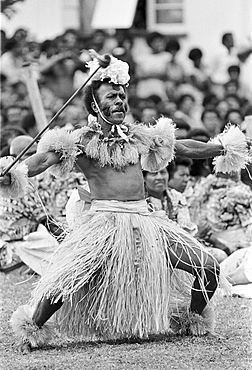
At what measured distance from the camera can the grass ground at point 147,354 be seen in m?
4.34

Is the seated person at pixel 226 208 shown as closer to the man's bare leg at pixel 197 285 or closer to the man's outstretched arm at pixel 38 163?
the man's bare leg at pixel 197 285

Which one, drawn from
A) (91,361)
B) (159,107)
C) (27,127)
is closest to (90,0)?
(159,107)

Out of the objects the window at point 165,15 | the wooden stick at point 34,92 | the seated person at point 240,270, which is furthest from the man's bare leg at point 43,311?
the window at point 165,15

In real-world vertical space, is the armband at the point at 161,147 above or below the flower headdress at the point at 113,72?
below

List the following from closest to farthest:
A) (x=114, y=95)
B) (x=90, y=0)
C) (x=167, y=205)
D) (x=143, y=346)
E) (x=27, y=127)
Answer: (x=143, y=346)
(x=114, y=95)
(x=167, y=205)
(x=27, y=127)
(x=90, y=0)

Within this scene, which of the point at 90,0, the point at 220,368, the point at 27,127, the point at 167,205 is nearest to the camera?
the point at 220,368

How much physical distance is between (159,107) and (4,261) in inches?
182

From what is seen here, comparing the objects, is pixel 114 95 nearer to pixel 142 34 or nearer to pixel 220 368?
pixel 220 368

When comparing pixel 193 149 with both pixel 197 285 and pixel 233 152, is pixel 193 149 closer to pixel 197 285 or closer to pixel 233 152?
pixel 233 152

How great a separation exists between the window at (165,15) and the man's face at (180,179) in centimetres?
819

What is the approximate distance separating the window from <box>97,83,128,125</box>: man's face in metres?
10.6

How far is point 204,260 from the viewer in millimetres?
4887

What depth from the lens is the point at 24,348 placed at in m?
4.70

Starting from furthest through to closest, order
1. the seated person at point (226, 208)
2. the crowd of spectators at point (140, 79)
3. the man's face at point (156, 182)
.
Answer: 1. the crowd of spectators at point (140, 79)
2. the seated person at point (226, 208)
3. the man's face at point (156, 182)
